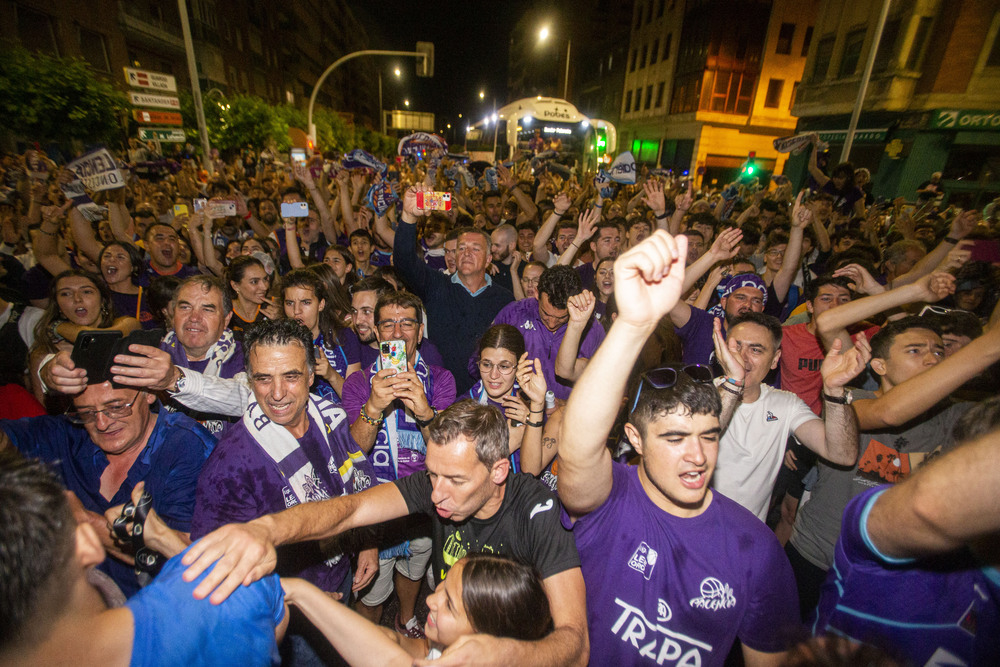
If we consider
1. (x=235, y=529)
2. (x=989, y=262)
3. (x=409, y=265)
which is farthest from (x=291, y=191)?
(x=989, y=262)

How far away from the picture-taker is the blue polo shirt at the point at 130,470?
2.30 metres

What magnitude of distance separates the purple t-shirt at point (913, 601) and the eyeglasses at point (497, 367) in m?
2.09

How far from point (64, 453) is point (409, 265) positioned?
2.96 meters

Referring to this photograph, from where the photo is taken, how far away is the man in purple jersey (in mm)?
1790

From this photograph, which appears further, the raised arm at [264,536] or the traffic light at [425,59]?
the traffic light at [425,59]

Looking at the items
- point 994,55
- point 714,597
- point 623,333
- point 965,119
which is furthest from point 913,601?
point 994,55

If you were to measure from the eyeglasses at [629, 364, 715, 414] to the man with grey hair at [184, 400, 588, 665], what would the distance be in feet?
2.35

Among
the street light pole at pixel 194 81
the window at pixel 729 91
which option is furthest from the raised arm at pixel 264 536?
the window at pixel 729 91

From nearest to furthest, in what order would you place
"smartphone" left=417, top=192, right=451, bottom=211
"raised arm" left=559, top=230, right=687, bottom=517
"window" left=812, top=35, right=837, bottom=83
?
1. "raised arm" left=559, top=230, right=687, bottom=517
2. "smartphone" left=417, top=192, right=451, bottom=211
3. "window" left=812, top=35, right=837, bottom=83

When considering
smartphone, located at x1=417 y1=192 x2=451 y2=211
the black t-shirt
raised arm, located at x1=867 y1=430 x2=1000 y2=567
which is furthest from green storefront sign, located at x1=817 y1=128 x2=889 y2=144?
the black t-shirt

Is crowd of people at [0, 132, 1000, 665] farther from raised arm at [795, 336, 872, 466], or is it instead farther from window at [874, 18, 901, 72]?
window at [874, 18, 901, 72]

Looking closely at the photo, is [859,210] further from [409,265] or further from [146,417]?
[146,417]

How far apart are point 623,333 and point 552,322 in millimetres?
2664

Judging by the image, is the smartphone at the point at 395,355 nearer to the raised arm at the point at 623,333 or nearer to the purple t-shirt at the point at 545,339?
the purple t-shirt at the point at 545,339
